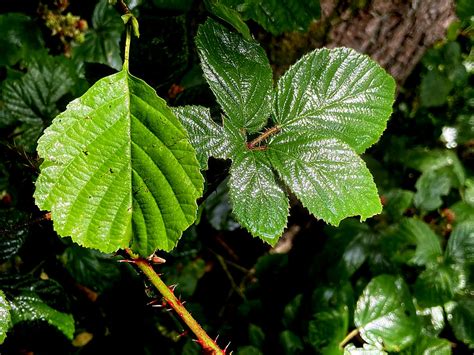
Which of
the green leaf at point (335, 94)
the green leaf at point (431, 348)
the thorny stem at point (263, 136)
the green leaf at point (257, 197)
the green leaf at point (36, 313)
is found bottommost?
the green leaf at point (431, 348)

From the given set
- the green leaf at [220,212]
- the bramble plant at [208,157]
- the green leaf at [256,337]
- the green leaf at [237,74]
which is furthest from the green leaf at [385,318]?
the green leaf at [237,74]

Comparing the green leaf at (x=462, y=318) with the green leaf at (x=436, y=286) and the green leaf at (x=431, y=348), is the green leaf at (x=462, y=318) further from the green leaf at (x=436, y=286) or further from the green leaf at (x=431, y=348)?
the green leaf at (x=431, y=348)

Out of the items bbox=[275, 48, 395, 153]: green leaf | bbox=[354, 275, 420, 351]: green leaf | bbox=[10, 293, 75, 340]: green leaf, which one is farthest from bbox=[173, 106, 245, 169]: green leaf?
bbox=[354, 275, 420, 351]: green leaf

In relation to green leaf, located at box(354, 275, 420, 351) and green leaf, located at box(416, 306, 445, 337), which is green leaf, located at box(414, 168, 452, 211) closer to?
green leaf, located at box(416, 306, 445, 337)

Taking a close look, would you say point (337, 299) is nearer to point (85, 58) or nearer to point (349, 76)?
point (349, 76)

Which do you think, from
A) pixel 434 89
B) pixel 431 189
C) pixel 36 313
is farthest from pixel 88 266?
pixel 434 89

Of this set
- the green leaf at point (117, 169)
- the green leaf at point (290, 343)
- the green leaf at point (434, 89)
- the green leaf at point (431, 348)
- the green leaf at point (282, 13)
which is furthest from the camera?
the green leaf at point (434, 89)

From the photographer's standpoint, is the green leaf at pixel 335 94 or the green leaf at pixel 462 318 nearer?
the green leaf at pixel 335 94

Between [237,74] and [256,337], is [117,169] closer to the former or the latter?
[237,74]
